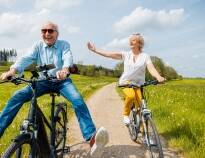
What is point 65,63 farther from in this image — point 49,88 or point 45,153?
point 45,153

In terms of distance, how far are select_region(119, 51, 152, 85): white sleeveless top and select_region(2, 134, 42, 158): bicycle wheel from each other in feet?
12.7

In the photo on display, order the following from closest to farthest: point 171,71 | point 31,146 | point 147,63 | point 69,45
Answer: point 31,146 < point 69,45 < point 147,63 < point 171,71

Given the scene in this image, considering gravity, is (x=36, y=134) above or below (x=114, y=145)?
above

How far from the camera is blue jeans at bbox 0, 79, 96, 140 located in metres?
6.77

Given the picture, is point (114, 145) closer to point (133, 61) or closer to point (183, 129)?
point (183, 129)

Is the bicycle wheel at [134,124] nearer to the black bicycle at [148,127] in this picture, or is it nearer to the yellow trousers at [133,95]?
the black bicycle at [148,127]

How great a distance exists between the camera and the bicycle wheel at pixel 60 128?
24.0 ft

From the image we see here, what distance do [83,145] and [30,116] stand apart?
3.98 m

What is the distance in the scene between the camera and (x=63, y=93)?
696 cm

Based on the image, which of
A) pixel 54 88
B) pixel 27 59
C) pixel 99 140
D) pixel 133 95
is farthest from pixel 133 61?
pixel 99 140

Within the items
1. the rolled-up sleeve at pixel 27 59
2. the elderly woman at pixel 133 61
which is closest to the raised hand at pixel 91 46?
the elderly woman at pixel 133 61

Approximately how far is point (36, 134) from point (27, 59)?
7.27 feet

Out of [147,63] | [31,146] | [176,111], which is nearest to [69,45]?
[147,63]

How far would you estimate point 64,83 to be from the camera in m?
7.03
